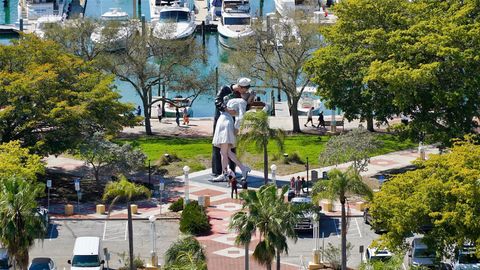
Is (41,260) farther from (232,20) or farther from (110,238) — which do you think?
(232,20)

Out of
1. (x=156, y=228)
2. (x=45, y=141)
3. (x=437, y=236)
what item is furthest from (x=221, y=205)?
(x=437, y=236)

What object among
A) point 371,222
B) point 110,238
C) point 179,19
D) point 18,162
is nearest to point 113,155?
point 110,238

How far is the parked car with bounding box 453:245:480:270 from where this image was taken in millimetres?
63719

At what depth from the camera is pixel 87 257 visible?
66.2 m

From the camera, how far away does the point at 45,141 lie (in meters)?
80.1

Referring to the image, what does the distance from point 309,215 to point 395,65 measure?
44.3 ft

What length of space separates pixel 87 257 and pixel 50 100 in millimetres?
17392

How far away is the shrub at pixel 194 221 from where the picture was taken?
73188mm

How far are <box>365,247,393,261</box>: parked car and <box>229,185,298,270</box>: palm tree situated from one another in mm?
8792

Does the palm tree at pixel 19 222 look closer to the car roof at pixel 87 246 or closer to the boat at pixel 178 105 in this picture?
the car roof at pixel 87 246

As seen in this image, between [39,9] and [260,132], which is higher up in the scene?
[260,132]

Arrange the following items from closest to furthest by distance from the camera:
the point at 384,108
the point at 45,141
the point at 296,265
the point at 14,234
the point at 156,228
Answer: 1. the point at 14,234
2. the point at 296,265
3. the point at 156,228
4. the point at 45,141
5. the point at 384,108

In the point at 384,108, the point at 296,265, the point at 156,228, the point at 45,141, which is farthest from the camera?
the point at 384,108

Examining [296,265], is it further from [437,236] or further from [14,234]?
[14,234]
